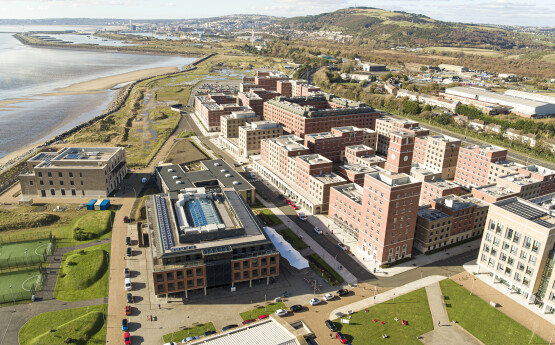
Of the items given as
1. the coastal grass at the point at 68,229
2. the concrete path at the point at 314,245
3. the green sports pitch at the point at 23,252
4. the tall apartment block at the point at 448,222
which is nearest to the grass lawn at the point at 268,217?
the concrete path at the point at 314,245

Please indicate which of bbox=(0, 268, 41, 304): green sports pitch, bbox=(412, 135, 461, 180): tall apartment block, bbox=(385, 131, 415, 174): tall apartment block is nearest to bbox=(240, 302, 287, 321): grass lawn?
bbox=(0, 268, 41, 304): green sports pitch

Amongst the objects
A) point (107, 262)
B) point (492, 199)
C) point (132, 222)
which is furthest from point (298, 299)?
point (492, 199)

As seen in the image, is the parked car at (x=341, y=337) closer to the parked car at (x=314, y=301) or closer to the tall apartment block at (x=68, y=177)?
the parked car at (x=314, y=301)

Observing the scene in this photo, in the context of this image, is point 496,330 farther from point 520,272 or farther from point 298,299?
point 298,299

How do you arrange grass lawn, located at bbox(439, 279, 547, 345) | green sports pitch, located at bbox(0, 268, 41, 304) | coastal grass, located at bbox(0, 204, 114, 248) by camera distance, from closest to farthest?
grass lawn, located at bbox(439, 279, 547, 345) → green sports pitch, located at bbox(0, 268, 41, 304) → coastal grass, located at bbox(0, 204, 114, 248)

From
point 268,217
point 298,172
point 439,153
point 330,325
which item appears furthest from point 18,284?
point 439,153

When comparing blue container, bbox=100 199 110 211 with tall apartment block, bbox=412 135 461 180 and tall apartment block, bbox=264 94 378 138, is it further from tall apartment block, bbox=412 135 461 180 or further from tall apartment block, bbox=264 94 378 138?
tall apartment block, bbox=412 135 461 180

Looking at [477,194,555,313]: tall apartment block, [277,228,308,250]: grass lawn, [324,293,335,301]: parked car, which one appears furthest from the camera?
[277,228,308,250]: grass lawn
